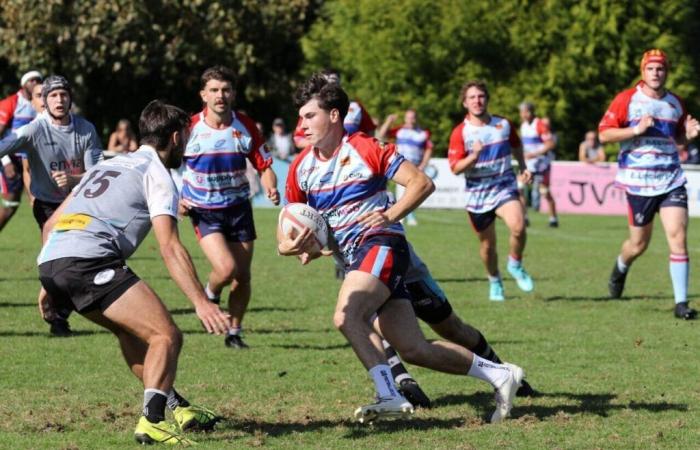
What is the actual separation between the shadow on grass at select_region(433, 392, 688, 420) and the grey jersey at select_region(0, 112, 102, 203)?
4019 millimetres

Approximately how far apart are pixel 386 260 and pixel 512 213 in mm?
5961

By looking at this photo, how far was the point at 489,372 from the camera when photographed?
759 cm

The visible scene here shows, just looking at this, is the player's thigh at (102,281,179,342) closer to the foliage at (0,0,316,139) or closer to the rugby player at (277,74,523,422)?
the rugby player at (277,74,523,422)

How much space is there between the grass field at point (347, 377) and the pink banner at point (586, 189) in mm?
13411

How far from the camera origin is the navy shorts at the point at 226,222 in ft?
34.8

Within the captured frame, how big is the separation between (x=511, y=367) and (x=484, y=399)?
0.80m

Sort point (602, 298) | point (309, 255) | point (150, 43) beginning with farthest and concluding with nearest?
point (150, 43)
point (602, 298)
point (309, 255)

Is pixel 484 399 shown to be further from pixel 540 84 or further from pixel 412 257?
pixel 540 84

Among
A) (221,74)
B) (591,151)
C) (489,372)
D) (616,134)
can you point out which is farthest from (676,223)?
(591,151)

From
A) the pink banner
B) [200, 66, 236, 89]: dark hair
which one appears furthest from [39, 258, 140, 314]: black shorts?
the pink banner

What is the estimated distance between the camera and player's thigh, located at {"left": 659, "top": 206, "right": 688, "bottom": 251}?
39.4 feet

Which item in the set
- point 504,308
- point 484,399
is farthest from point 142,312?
point 504,308

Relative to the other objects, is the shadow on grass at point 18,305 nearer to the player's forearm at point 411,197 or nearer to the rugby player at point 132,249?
the rugby player at point 132,249

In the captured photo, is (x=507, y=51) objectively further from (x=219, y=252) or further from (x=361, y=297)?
(x=361, y=297)
